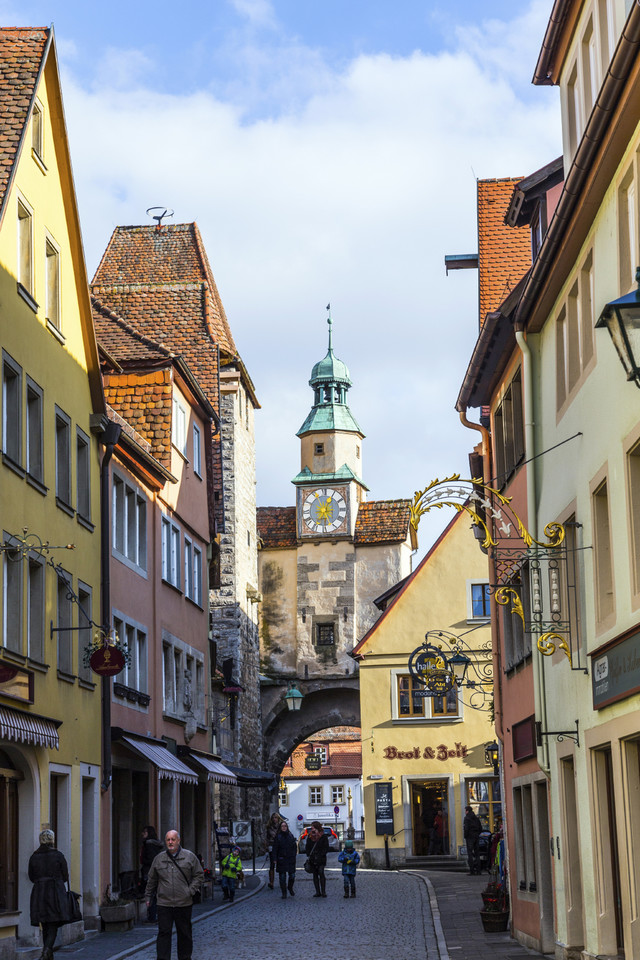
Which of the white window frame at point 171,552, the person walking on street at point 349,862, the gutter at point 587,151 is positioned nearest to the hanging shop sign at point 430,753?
the white window frame at point 171,552

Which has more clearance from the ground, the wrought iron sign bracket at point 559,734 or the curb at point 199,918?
the wrought iron sign bracket at point 559,734

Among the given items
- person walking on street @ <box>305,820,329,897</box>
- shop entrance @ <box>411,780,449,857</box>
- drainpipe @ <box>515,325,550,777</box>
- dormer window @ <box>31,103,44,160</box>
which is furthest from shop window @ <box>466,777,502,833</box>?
dormer window @ <box>31,103,44,160</box>

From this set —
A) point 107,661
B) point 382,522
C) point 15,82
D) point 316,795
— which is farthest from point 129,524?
point 316,795

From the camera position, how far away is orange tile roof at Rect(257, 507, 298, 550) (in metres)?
55.8

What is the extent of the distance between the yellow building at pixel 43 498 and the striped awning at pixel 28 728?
0.03 meters

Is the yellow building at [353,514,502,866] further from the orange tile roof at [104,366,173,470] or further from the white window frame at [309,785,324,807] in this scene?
the white window frame at [309,785,324,807]

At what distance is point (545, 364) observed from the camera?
1513 centimetres

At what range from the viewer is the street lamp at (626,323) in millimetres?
7203

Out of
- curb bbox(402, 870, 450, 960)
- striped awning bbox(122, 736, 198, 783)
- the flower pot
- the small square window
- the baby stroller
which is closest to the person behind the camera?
curb bbox(402, 870, 450, 960)

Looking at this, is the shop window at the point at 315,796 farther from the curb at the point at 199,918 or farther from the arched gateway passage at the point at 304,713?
the curb at the point at 199,918

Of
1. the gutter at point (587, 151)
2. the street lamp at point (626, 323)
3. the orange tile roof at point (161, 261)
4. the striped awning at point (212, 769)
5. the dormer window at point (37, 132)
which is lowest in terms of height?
the striped awning at point (212, 769)

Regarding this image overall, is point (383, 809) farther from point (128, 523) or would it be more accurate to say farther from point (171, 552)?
A: point (128, 523)

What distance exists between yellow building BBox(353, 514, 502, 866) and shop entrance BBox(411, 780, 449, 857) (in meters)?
0.03

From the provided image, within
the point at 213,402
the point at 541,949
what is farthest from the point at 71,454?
the point at 213,402
